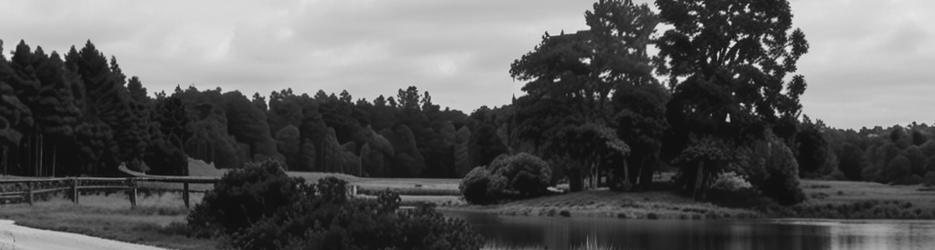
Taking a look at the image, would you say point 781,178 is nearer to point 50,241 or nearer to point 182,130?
point 50,241

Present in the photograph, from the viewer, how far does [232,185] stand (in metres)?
27.5

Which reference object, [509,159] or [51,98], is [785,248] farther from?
[51,98]

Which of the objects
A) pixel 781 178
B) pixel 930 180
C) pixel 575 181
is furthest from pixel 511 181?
pixel 930 180

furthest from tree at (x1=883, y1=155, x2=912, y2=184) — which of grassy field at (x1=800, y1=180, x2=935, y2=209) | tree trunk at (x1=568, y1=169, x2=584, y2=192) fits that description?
tree trunk at (x1=568, y1=169, x2=584, y2=192)

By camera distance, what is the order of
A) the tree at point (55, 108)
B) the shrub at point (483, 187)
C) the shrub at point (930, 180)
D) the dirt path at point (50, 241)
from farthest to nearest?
1. the shrub at point (930, 180)
2. the tree at point (55, 108)
3. the shrub at point (483, 187)
4. the dirt path at point (50, 241)

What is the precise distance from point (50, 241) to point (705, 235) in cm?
2645

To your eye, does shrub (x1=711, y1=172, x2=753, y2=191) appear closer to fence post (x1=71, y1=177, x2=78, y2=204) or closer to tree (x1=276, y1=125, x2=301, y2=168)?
fence post (x1=71, y1=177, x2=78, y2=204)

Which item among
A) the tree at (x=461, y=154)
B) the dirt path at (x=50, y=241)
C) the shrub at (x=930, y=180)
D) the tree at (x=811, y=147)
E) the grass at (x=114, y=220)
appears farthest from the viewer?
the tree at (x=461, y=154)

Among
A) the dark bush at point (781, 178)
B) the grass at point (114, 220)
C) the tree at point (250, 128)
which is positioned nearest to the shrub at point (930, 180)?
the dark bush at point (781, 178)

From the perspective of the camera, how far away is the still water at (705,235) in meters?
35.8

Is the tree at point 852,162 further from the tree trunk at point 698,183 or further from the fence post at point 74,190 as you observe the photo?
the fence post at point 74,190

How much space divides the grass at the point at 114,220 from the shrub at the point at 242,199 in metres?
0.68

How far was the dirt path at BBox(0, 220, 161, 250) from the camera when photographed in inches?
859

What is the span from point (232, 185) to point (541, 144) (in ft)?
147
